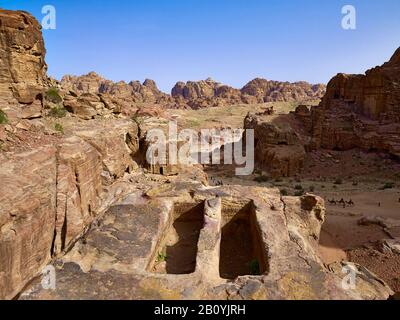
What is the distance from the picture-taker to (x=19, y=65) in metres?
11.6

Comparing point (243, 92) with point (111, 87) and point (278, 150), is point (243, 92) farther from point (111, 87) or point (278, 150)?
point (278, 150)

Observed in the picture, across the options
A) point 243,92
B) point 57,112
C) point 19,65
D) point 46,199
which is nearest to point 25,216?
point 46,199

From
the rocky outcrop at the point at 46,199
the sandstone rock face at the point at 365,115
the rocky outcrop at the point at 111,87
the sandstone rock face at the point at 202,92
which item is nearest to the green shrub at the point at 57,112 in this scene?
the rocky outcrop at the point at 46,199

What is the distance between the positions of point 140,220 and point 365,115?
95.0ft

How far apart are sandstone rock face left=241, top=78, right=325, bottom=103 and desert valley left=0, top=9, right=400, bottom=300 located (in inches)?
2291

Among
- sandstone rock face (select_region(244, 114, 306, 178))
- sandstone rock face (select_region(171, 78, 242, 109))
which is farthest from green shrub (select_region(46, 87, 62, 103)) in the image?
sandstone rock face (select_region(171, 78, 242, 109))

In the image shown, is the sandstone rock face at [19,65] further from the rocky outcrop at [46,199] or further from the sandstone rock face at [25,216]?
the sandstone rock face at [25,216]

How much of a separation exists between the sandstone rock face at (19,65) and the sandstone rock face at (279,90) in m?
66.3

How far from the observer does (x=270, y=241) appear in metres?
4.58

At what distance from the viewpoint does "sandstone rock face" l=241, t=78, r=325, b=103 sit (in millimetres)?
74875

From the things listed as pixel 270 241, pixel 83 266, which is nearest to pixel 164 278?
pixel 83 266

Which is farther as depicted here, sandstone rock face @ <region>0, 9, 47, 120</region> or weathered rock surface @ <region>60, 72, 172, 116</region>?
weathered rock surface @ <region>60, 72, 172, 116</region>

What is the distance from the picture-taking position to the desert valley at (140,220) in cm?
354

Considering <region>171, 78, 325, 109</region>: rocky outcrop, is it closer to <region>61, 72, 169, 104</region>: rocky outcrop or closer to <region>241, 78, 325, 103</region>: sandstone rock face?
<region>241, 78, 325, 103</region>: sandstone rock face
